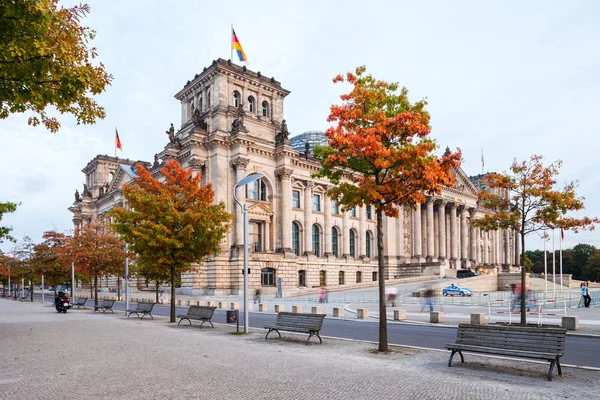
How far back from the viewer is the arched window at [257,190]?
196 ft

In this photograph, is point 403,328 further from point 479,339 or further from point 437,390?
point 437,390

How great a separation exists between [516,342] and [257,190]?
2007 inches

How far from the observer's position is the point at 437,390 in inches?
369

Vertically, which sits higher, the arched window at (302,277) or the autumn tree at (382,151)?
the autumn tree at (382,151)

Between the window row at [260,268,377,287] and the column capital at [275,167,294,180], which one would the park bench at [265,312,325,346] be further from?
the column capital at [275,167,294,180]

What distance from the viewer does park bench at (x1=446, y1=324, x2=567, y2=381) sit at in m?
10.5

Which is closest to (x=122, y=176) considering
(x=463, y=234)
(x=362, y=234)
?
(x=362, y=234)

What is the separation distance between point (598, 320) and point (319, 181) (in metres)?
46.6

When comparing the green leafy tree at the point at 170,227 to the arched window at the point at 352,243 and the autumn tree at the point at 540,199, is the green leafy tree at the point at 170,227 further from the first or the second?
the arched window at the point at 352,243

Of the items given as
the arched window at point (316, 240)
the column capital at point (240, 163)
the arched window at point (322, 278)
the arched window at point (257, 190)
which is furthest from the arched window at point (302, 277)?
the column capital at point (240, 163)

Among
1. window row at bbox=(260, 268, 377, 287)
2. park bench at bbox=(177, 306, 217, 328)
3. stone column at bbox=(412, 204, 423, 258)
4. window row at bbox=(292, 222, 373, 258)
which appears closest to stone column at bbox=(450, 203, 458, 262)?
stone column at bbox=(412, 204, 423, 258)

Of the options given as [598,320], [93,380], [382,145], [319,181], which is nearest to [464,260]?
[319,181]

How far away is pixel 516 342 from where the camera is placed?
1114 cm

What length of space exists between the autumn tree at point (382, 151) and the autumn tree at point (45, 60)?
7.46m
